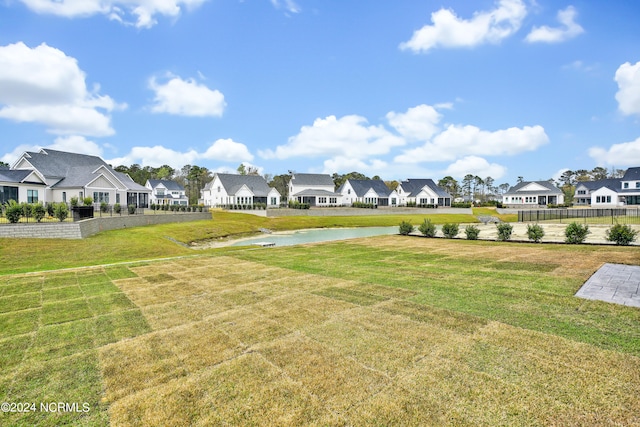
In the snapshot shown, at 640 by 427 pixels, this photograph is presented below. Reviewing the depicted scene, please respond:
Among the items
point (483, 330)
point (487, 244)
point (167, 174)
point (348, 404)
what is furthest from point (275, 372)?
point (167, 174)

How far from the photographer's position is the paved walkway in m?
7.79

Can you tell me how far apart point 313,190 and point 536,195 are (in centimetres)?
4845

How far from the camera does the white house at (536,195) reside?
71500 millimetres

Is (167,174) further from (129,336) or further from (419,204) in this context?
(129,336)

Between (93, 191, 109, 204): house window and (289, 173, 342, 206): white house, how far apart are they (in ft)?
125

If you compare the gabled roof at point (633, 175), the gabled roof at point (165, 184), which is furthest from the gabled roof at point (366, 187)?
the gabled roof at point (633, 175)

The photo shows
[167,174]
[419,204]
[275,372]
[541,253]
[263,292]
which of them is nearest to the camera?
[275,372]

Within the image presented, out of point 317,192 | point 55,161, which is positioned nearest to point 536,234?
point 55,161

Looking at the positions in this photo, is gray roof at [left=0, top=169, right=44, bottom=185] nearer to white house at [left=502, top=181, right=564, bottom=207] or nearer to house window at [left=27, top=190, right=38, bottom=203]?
house window at [left=27, top=190, right=38, bottom=203]

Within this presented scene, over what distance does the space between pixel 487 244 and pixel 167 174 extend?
9619 centimetres

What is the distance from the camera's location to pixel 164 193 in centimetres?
7812

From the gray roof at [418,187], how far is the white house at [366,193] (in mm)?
3415

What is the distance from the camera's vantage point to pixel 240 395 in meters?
4.25

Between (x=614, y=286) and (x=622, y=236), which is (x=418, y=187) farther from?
(x=614, y=286)
